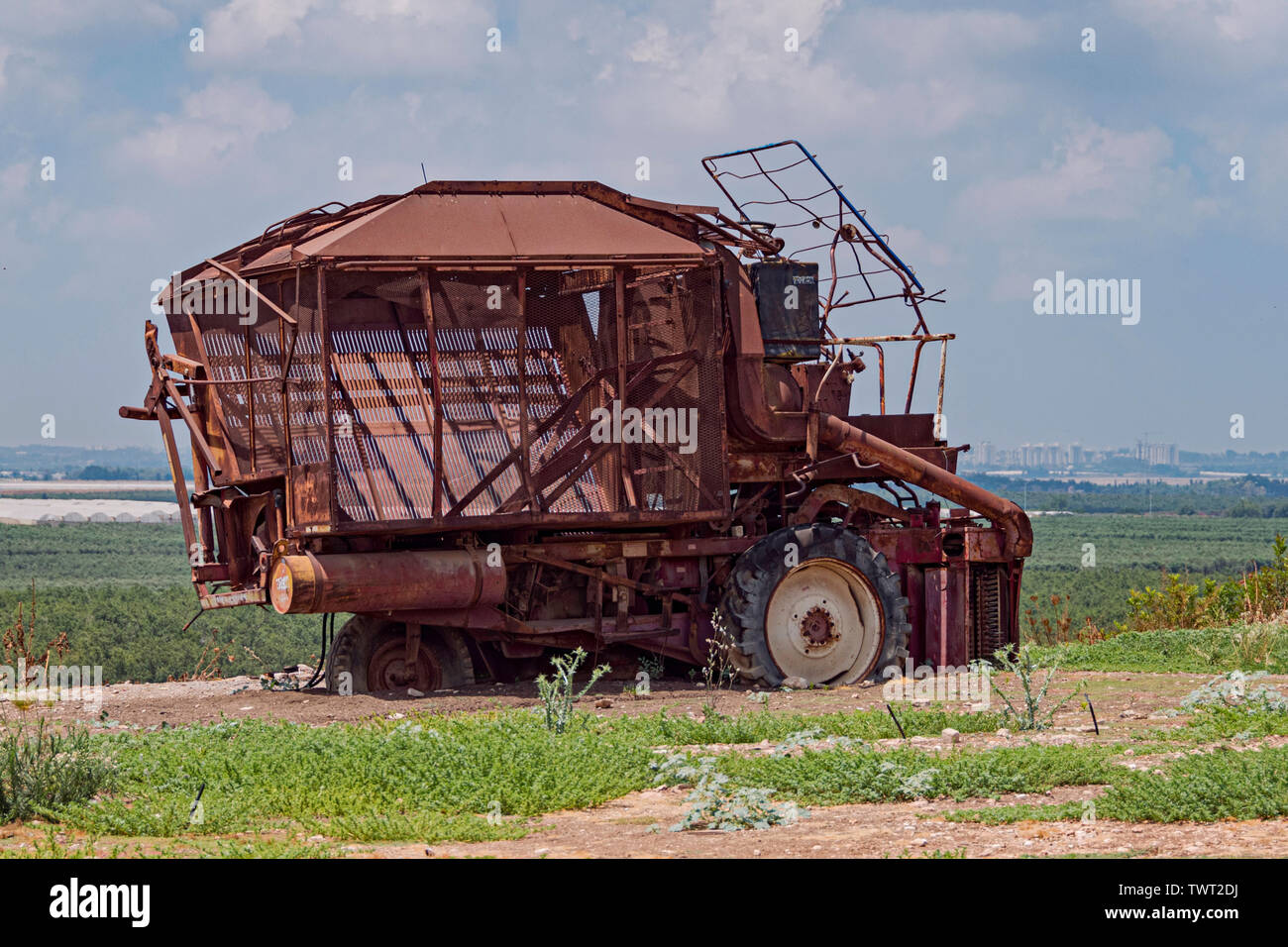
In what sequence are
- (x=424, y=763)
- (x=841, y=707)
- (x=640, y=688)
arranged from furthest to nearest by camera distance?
1. (x=640, y=688)
2. (x=841, y=707)
3. (x=424, y=763)

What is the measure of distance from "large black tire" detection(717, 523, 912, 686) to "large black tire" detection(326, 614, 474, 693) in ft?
7.55

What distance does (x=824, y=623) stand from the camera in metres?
14.5

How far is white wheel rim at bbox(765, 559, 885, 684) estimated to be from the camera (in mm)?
14344

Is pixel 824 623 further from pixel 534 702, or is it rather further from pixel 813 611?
pixel 534 702

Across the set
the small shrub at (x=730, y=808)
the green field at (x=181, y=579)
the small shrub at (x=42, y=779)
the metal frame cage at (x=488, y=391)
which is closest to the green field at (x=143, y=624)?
the green field at (x=181, y=579)

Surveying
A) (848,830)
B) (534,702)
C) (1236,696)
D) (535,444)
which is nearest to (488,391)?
(535,444)

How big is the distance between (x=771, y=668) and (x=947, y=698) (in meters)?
1.88

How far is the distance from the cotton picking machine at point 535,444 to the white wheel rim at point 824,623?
0.07 feet

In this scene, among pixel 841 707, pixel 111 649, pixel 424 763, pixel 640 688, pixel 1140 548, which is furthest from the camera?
pixel 1140 548

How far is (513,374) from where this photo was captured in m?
14.3

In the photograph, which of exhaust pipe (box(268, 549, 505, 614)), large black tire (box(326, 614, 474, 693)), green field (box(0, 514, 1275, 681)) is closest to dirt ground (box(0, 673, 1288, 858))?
exhaust pipe (box(268, 549, 505, 614))

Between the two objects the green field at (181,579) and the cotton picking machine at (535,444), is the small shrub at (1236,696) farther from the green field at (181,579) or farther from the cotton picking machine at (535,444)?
the green field at (181,579)

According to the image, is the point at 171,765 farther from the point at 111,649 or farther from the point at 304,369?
the point at 111,649

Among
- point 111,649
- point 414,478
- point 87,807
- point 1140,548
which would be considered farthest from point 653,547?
point 1140,548
